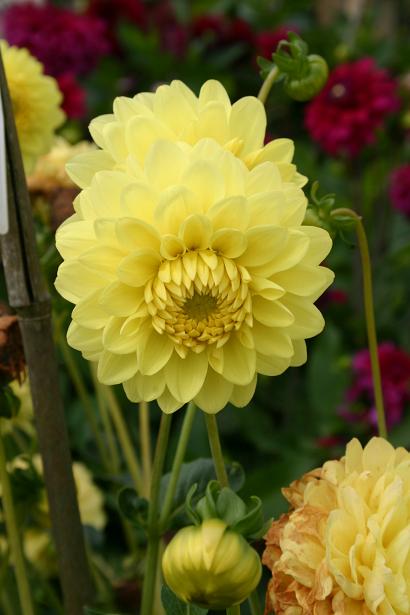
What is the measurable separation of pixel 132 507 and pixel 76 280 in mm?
206

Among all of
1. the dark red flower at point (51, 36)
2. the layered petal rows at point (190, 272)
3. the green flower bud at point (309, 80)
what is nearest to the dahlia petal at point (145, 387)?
the layered petal rows at point (190, 272)

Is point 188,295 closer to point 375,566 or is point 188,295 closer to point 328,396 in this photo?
→ point 375,566

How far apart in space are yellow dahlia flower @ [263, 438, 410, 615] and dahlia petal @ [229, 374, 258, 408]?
55 millimetres

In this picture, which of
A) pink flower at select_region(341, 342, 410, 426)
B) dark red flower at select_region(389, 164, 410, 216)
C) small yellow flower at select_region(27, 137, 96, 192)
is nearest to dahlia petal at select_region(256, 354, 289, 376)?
small yellow flower at select_region(27, 137, 96, 192)

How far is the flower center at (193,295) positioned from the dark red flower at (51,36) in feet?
3.70

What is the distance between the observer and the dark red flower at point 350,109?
1465 millimetres

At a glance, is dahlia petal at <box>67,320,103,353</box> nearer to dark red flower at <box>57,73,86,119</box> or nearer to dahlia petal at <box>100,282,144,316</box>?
dahlia petal at <box>100,282,144,316</box>

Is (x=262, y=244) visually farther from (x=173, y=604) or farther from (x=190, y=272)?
(x=173, y=604)

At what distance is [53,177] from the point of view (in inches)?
34.5

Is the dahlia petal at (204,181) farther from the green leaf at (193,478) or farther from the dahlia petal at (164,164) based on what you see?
the green leaf at (193,478)

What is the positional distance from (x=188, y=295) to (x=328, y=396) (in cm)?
90

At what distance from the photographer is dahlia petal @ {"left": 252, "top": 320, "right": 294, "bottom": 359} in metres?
0.48

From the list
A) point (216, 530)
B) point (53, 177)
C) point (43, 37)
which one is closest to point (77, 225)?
point (216, 530)

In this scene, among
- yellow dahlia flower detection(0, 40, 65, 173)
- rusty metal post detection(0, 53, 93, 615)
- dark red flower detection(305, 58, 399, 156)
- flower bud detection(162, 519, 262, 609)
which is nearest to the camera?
flower bud detection(162, 519, 262, 609)
